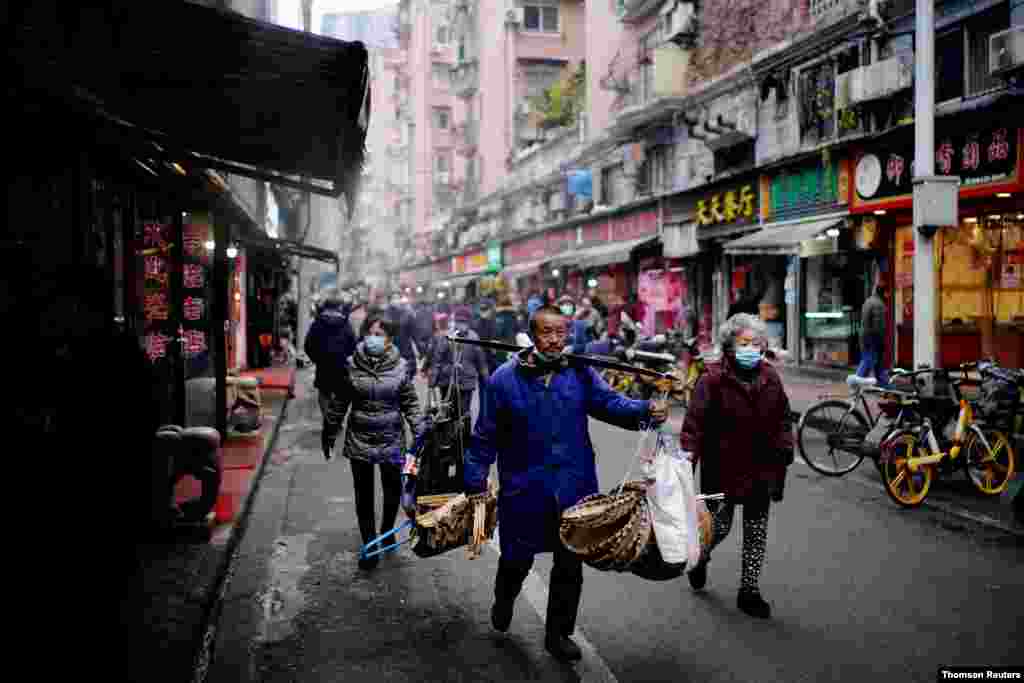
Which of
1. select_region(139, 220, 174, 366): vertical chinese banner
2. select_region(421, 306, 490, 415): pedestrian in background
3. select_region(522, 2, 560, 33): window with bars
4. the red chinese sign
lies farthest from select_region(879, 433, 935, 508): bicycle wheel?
select_region(522, 2, 560, 33): window with bars

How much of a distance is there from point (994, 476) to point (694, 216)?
17.3 meters

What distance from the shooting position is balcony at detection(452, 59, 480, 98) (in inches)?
2141

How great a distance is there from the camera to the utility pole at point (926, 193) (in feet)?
39.4

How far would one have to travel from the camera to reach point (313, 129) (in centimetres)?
728

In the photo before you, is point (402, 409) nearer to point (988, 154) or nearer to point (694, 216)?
point (988, 154)

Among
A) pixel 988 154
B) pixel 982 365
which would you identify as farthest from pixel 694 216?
pixel 982 365

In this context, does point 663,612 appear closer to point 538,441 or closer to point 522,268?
point 538,441

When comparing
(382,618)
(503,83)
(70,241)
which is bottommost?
(382,618)

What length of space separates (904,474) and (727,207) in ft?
51.5

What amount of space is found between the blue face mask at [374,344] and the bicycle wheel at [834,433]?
511cm

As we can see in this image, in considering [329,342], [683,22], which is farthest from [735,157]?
[329,342]

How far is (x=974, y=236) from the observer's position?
15.2 m

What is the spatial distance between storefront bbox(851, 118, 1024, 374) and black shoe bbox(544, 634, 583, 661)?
41.2 feet

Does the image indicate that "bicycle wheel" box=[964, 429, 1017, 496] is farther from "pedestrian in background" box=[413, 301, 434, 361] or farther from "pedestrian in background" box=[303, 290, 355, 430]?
"pedestrian in background" box=[413, 301, 434, 361]
